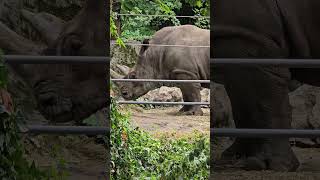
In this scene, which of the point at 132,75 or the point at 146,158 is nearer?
the point at 146,158

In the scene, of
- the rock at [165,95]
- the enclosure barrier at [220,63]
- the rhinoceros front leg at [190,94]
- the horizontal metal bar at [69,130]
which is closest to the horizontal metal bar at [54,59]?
the enclosure barrier at [220,63]

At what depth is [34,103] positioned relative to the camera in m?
3.62

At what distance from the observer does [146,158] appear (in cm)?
604

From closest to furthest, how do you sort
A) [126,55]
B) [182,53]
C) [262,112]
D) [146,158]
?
[262,112] < [146,158] < [182,53] < [126,55]

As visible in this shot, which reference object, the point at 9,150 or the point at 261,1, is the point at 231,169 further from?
the point at 9,150

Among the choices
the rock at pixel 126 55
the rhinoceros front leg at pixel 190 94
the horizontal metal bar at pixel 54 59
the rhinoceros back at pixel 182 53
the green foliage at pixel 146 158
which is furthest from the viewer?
the rock at pixel 126 55

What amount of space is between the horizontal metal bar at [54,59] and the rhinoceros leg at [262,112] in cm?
65

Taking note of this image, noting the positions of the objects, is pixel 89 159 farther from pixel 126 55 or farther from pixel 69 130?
pixel 126 55

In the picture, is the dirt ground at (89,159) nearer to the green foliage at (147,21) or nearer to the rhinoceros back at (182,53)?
the green foliage at (147,21)

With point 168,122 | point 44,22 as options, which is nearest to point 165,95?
point 168,122

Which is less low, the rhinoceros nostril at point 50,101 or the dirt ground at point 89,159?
the rhinoceros nostril at point 50,101

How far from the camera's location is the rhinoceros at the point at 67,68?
355 cm

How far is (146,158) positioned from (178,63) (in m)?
4.61

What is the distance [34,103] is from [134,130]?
7.90ft
